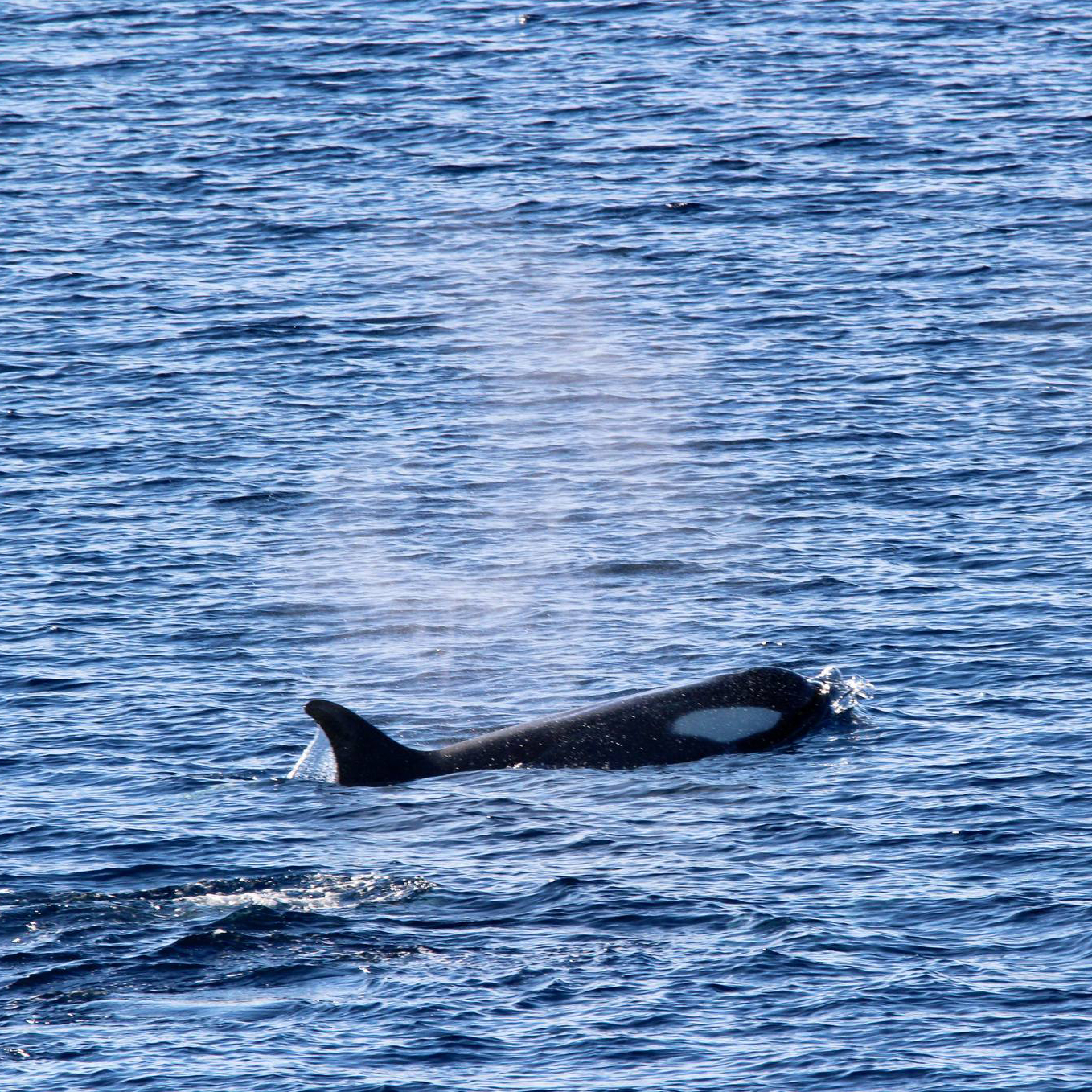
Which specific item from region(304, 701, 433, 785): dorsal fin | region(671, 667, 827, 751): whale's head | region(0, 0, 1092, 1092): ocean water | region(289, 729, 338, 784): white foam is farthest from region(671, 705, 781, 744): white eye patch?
region(289, 729, 338, 784): white foam

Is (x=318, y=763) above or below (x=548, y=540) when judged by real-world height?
below

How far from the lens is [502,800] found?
25.1m

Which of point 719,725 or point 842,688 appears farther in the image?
point 842,688

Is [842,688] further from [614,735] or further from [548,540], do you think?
[548,540]

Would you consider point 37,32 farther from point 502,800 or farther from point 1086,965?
point 1086,965

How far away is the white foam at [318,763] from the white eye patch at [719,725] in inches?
172

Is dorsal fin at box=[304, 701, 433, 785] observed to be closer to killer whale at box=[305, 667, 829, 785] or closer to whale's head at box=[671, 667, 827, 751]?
killer whale at box=[305, 667, 829, 785]

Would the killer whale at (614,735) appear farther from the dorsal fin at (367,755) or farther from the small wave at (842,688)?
the small wave at (842,688)

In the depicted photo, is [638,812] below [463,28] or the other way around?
below

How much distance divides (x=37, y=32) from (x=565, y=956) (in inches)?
2342

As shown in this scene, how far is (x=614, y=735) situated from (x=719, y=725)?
1.35 metres

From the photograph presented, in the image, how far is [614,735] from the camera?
26156 mm

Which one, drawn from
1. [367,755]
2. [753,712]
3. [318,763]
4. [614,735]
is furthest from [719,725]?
[318,763]

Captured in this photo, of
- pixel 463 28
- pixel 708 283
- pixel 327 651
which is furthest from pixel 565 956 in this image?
pixel 463 28
